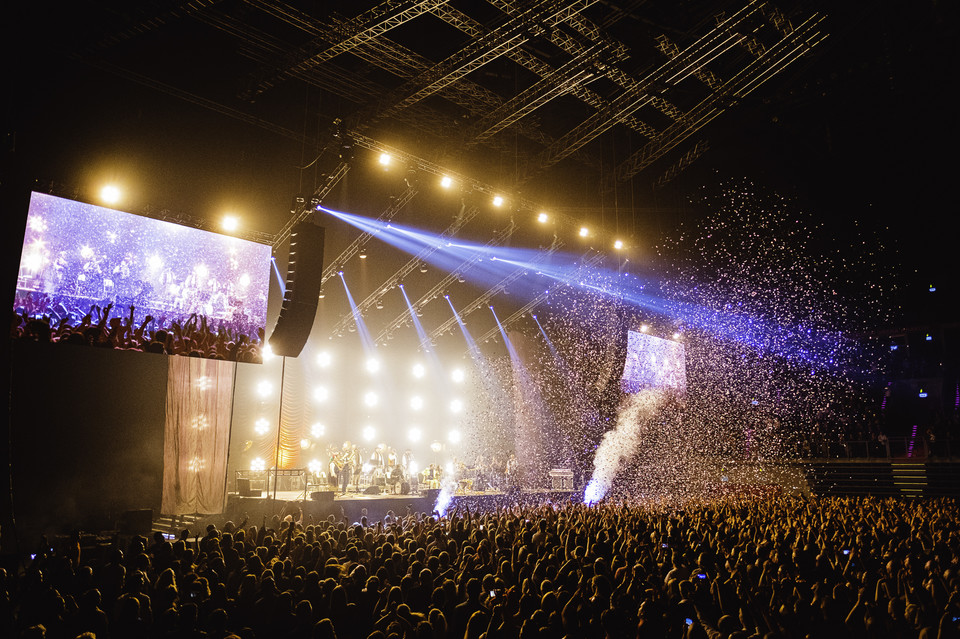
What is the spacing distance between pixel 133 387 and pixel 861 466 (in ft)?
63.9

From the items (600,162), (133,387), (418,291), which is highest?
(600,162)

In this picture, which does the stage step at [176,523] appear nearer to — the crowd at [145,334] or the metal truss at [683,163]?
the crowd at [145,334]

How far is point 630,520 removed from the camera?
779 cm

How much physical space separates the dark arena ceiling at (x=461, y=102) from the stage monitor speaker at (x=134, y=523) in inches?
203

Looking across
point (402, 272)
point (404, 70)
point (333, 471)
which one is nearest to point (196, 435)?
point (333, 471)

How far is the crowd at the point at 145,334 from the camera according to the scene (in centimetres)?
993

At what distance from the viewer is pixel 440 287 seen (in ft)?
63.1

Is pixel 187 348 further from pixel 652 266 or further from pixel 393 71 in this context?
pixel 652 266

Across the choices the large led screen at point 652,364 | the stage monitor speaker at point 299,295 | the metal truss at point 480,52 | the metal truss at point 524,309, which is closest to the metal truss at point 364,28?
the metal truss at point 480,52

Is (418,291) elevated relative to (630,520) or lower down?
elevated

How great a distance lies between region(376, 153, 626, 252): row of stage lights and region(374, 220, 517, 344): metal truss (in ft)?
2.68

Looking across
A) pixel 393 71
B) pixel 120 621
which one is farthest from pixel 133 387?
pixel 120 621

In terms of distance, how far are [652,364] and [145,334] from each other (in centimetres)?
1594

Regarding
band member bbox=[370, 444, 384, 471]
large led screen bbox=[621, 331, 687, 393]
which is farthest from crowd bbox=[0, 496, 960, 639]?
large led screen bbox=[621, 331, 687, 393]
